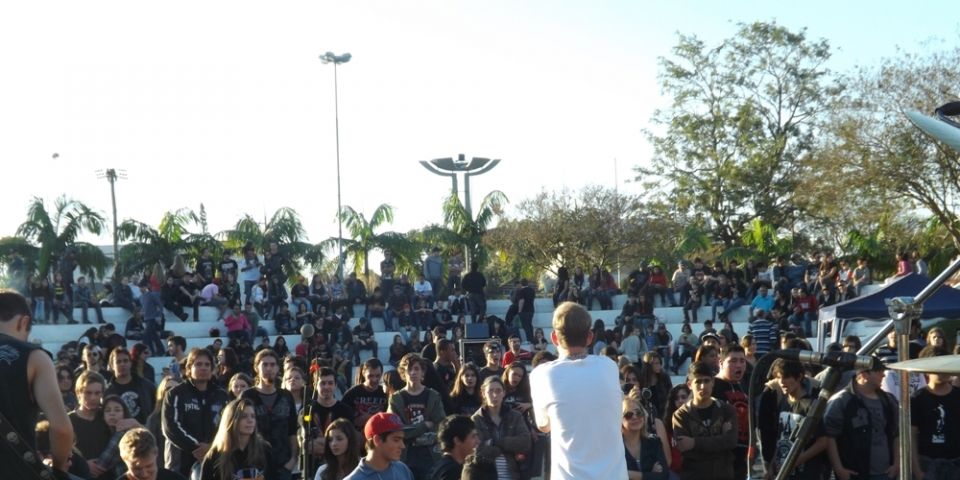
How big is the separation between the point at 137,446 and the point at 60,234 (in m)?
25.8

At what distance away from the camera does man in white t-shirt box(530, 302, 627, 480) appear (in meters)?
5.05

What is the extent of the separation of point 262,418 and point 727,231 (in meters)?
35.3

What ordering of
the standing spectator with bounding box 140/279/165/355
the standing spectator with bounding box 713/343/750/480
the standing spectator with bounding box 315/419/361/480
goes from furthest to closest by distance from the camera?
the standing spectator with bounding box 140/279/165/355, the standing spectator with bounding box 713/343/750/480, the standing spectator with bounding box 315/419/361/480

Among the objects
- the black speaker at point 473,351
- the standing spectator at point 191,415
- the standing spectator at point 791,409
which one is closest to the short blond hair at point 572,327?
the standing spectator at point 791,409

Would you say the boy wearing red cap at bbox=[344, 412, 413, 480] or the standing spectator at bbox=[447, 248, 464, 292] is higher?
the standing spectator at bbox=[447, 248, 464, 292]

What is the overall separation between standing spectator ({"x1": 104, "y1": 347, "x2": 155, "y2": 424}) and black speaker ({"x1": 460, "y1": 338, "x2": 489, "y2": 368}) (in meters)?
6.25

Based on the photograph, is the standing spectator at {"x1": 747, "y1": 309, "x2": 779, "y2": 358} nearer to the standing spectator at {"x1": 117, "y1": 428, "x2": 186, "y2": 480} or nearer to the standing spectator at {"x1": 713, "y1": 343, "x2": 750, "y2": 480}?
the standing spectator at {"x1": 713, "y1": 343, "x2": 750, "y2": 480}

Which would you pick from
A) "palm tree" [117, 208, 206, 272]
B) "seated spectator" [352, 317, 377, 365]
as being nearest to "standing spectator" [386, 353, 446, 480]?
"seated spectator" [352, 317, 377, 365]

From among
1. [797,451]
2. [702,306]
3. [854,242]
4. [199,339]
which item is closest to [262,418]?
[797,451]

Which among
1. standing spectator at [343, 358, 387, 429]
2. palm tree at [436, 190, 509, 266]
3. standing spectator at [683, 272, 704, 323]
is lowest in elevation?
standing spectator at [343, 358, 387, 429]

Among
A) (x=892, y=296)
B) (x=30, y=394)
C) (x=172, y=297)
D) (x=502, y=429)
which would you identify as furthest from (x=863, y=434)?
(x=172, y=297)

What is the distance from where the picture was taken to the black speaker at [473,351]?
1708cm

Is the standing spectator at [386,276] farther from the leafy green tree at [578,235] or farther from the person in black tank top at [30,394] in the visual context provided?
the person in black tank top at [30,394]

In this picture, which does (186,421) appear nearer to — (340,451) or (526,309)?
(340,451)
